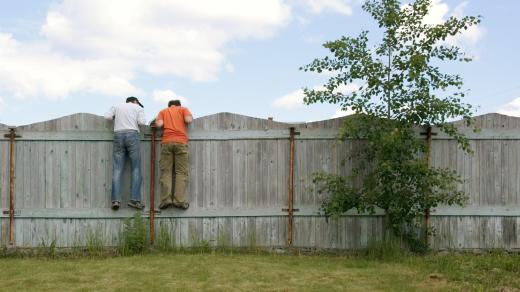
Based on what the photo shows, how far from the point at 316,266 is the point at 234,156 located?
2.32 metres

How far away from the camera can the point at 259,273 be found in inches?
316

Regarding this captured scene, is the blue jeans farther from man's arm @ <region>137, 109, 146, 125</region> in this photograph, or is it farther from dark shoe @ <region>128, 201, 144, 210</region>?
man's arm @ <region>137, 109, 146, 125</region>

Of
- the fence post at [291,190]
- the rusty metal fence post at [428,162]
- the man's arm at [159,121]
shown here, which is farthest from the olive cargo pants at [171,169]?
the rusty metal fence post at [428,162]

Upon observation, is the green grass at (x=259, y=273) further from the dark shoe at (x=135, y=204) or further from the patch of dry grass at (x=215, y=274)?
the dark shoe at (x=135, y=204)

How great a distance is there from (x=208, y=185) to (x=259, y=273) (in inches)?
89.4

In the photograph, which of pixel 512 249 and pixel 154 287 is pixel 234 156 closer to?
pixel 154 287

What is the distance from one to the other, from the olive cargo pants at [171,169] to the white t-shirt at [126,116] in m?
0.58

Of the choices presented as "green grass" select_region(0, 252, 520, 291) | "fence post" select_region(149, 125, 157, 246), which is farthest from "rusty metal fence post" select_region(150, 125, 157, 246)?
"green grass" select_region(0, 252, 520, 291)

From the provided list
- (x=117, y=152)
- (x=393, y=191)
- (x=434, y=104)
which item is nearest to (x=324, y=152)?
(x=393, y=191)

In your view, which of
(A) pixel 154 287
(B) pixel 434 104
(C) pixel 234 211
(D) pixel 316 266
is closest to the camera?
(A) pixel 154 287

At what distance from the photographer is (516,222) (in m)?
10.2

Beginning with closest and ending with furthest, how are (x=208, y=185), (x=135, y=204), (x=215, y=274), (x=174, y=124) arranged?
(x=215, y=274), (x=174, y=124), (x=135, y=204), (x=208, y=185)

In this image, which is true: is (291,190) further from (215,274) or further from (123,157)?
(123,157)

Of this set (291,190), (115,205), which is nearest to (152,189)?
(115,205)
